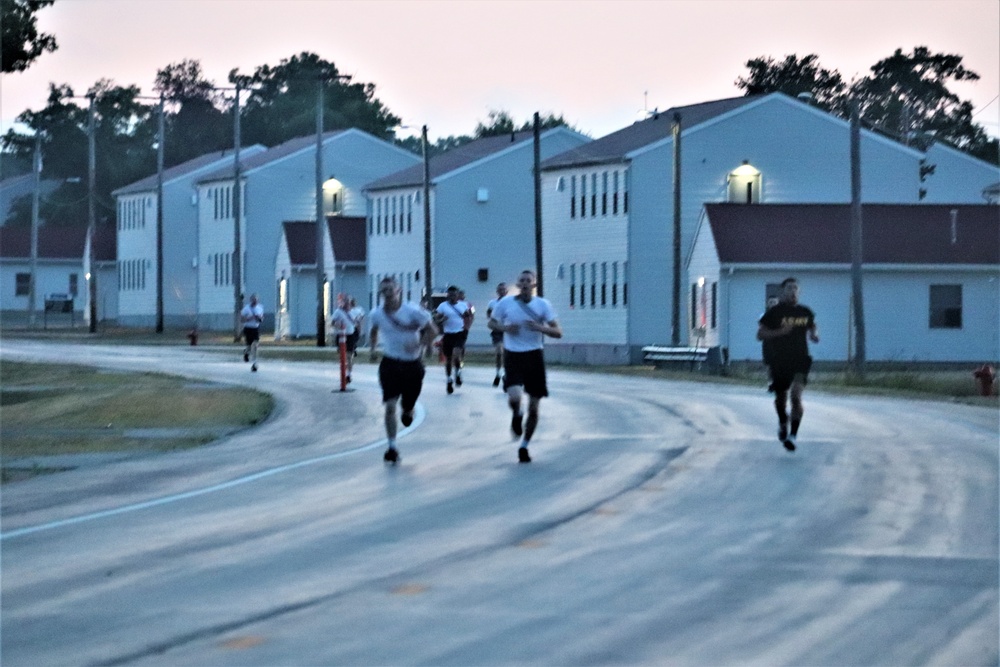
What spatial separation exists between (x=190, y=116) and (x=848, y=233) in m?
93.9

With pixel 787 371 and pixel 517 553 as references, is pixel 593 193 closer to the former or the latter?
pixel 787 371

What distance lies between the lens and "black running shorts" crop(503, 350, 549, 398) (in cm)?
1938

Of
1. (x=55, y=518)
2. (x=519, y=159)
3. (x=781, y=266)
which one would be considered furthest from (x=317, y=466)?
(x=519, y=159)

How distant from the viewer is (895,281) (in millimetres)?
55469

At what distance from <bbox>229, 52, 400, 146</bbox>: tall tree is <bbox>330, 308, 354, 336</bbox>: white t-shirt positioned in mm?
83343

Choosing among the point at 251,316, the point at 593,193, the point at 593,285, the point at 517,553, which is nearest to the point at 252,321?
the point at 251,316

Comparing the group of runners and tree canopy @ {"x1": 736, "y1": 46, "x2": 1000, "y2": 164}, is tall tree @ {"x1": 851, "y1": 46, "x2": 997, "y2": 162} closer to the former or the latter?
tree canopy @ {"x1": 736, "y1": 46, "x2": 1000, "y2": 164}

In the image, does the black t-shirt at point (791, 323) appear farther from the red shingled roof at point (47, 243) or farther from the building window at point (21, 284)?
the building window at point (21, 284)

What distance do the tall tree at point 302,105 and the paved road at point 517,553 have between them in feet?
331

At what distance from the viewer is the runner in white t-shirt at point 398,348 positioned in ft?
63.0

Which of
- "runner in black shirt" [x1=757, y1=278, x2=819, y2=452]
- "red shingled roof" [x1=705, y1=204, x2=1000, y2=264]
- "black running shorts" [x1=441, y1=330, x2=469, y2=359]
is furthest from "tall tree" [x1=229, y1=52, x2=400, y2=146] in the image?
"runner in black shirt" [x1=757, y1=278, x2=819, y2=452]

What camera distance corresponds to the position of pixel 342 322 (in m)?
35.2

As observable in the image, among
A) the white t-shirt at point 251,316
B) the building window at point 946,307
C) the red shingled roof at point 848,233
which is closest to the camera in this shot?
the white t-shirt at point 251,316

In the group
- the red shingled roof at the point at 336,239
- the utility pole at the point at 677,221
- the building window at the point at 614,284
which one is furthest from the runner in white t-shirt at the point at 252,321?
the red shingled roof at the point at 336,239
